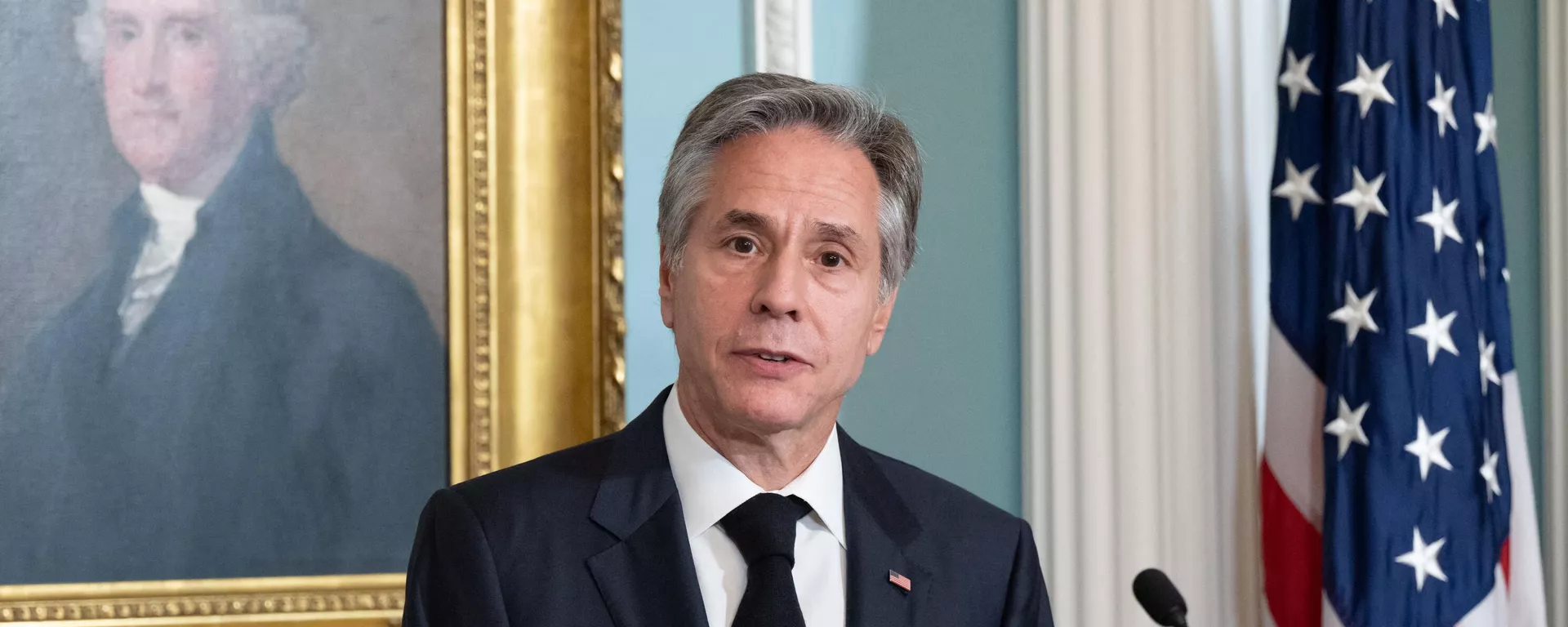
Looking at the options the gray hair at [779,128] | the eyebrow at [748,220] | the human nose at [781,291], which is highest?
the gray hair at [779,128]

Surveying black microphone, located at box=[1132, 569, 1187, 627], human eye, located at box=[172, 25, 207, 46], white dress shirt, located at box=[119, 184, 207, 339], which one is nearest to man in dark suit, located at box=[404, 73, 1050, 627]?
black microphone, located at box=[1132, 569, 1187, 627]

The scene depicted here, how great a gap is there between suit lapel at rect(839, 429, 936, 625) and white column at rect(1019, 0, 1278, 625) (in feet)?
3.41

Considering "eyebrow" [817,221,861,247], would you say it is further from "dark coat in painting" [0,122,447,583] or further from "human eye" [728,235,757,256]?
"dark coat in painting" [0,122,447,583]

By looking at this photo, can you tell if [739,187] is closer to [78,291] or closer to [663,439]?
[663,439]

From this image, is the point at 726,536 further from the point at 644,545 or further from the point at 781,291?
the point at 781,291

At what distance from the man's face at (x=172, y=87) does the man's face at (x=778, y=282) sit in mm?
1148

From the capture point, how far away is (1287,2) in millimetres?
3145

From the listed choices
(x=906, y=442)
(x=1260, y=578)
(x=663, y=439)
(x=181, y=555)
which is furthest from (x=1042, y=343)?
(x=181, y=555)

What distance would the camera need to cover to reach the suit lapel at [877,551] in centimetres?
176

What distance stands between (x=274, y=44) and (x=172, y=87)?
186mm

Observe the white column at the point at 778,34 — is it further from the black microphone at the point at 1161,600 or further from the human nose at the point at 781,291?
the black microphone at the point at 1161,600

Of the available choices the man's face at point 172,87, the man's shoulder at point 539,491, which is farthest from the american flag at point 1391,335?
the man's face at point 172,87

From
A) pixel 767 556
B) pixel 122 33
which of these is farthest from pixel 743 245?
pixel 122 33

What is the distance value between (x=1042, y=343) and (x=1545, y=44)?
4.41 feet
